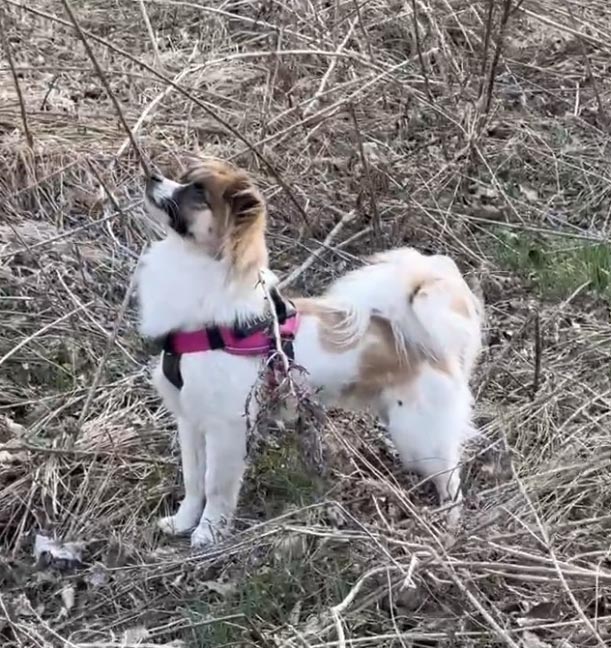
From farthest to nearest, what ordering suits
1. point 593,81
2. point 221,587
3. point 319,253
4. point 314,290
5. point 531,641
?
point 593,81 → point 319,253 → point 314,290 → point 221,587 → point 531,641

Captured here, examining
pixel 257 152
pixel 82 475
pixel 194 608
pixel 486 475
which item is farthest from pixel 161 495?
pixel 257 152

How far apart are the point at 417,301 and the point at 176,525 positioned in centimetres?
112

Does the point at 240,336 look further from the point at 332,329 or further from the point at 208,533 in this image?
the point at 208,533

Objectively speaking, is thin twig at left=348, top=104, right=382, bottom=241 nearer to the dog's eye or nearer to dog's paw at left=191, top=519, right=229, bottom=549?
the dog's eye

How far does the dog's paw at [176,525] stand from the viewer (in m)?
3.88

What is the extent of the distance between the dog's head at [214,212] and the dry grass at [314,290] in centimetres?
64

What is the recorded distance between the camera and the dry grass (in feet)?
10.9

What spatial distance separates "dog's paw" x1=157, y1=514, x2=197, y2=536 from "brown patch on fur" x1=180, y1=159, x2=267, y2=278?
34.9 inches

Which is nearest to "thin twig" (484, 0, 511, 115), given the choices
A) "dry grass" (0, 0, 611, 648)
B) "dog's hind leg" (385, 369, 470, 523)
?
"dry grass" (0, 0, 611, 648)

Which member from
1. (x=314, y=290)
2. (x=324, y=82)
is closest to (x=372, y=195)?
(x=314, y=290)

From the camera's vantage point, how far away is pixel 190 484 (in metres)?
3.90

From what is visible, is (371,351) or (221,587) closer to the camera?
(221,587)

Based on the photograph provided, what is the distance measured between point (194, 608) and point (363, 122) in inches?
143

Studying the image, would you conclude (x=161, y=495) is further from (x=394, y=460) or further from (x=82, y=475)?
(x=394, y=460)
